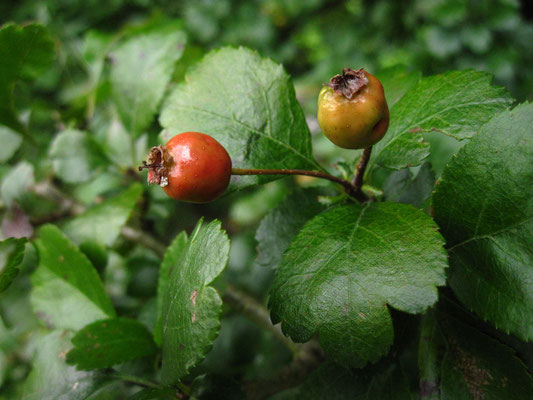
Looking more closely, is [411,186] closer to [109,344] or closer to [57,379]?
[109,344]


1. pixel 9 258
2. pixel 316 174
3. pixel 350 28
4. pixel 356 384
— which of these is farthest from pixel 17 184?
pixel 350 28

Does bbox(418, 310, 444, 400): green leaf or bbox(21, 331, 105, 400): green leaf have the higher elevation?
bbox(418, 310, 444, 400): green leaf

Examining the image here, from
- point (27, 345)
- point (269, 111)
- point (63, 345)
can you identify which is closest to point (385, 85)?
point (269, 111)

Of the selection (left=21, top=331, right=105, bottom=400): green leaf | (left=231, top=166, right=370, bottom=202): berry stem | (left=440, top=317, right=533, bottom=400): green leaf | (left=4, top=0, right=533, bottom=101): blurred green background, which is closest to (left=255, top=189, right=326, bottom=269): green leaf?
(left=231, top=166, right=370, bottom=202): berry stem

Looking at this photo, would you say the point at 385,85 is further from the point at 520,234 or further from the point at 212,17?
the point at 212,17

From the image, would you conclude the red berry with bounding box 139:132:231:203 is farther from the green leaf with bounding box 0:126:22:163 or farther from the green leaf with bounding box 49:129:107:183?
the green leaf with bounding box 0:126:22:163

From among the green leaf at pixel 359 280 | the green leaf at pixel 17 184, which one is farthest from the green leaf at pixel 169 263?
the green leaf at pixel 17 184

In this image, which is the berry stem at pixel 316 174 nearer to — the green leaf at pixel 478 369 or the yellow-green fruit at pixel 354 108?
the yellow-green fruit at pixel 354 108
